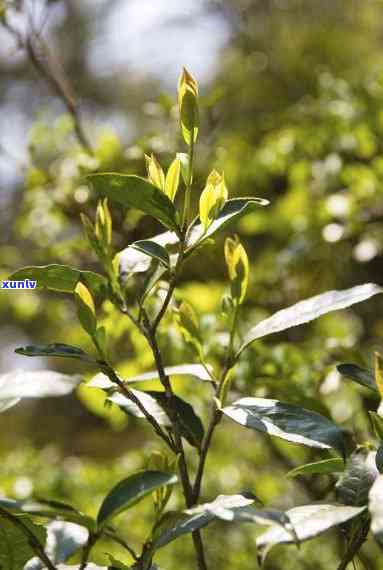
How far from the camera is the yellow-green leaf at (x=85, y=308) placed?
0.60 m

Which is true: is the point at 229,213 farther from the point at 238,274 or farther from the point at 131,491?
→ the point at 131,491

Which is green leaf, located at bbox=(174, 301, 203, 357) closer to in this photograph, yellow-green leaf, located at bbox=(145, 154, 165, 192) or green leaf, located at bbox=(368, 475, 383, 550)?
yellow-green leaf, located at bbox=(145, 154, 165, 192)

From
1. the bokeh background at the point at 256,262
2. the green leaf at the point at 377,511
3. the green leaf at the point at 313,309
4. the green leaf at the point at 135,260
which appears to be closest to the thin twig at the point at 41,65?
the bokeh background at the point at 256,262

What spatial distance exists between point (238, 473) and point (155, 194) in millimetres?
1777

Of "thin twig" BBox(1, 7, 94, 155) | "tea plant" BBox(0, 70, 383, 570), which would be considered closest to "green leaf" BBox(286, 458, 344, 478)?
"tea plant" BBox(0, 70, 383, 570)

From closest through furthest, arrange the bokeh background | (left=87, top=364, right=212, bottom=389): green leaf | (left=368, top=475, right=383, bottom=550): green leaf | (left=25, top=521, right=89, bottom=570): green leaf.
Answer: (left=368, top=475, right=383, bottom=550): green leaf → (left=25, top=521, right=89, bottom=570): green leaf → (left=87, top=364, right=212, bottom=389): green leaf → the bokeh background

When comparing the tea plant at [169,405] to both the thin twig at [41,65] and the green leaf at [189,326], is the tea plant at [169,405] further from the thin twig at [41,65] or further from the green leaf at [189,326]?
the thin twig at [41,65]

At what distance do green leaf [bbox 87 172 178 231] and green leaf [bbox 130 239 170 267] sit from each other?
0.03 m

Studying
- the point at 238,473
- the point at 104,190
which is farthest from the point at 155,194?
the point at 238,473

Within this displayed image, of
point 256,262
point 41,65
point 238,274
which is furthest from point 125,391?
point 256,262

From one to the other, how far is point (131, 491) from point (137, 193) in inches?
9.4

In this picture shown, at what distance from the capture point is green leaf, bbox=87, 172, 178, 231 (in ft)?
1.87

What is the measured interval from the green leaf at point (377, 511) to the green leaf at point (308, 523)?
4 centimetres

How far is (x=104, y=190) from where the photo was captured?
579 millimetres
